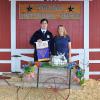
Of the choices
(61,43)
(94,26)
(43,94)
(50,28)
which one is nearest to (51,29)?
(50,28)

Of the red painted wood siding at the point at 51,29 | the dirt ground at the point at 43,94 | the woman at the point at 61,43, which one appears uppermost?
the red painted wood siding at the point at 51,29

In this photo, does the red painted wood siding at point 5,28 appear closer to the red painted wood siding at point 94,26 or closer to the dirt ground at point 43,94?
the dirt ground at point 43,94

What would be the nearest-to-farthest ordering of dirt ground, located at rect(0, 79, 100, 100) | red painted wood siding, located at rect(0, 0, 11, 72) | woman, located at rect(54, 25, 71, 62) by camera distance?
1. dirt ground, located at rect(0, 79, 100, 100)
2. woman, located at rect(54, 25, 71, 62)
3. red painted wood siding, located at rect(0, 0, 11, 72)

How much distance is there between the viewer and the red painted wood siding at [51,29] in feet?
39.8

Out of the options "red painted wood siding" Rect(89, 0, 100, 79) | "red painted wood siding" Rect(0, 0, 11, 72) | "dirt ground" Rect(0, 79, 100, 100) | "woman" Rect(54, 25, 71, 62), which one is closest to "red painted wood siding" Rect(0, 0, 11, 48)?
"red painted wood siding" Rect(0, 0, 11, 72)

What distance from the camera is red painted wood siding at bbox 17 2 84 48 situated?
12.1m

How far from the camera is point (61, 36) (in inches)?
428

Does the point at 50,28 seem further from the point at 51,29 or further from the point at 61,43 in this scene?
the point at 61,43

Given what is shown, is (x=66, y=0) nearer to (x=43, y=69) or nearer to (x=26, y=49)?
(x=26, y=49)

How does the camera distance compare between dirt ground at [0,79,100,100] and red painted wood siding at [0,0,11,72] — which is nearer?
dirt ground at [0,79,100,100]

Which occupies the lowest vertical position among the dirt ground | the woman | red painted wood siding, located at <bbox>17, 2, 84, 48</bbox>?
the dirt ground

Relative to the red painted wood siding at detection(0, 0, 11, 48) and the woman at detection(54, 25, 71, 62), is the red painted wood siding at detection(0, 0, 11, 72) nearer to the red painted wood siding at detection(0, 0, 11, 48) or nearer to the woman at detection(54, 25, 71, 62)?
the red painted wood siding at detection(0, 0, 11, 48)

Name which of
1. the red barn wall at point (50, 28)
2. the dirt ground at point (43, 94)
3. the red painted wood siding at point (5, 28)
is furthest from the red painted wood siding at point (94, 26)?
the red painted wood siding at point (5, 28)

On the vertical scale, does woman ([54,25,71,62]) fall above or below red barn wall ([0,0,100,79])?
below
